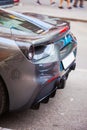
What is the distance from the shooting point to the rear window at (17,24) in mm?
4484

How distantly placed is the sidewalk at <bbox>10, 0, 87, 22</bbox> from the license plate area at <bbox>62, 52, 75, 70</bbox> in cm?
858

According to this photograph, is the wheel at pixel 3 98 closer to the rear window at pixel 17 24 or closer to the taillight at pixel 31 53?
the taillight at pixel 31 53

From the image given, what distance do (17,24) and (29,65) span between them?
88cm

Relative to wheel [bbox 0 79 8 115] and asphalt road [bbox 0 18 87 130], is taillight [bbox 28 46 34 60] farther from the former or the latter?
asphalt road [bbox 0 18 87 130]

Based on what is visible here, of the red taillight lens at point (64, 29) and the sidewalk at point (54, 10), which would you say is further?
the sidewalk at point (54, 10)

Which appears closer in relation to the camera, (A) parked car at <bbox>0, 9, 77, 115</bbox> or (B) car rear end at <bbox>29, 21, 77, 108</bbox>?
(A) parked car at <bbox>0, 9, 77, 115</bbox>

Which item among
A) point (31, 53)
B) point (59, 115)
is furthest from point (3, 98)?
point (59, 115)

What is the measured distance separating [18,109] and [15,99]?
7.0 inches

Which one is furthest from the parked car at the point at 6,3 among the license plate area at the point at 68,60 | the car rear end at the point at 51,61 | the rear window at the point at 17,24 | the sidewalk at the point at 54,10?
the car rear end at the point at 51,61

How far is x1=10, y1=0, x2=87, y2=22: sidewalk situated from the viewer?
13.6 metres

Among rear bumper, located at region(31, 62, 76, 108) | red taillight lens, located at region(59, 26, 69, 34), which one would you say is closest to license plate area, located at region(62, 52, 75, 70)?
rear bumper, located at region(31, 62, 76, 108)

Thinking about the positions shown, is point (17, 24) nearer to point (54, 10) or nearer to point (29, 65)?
point (29, 65)

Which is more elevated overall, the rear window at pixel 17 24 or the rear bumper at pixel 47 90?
the rear window at pixel 17 24

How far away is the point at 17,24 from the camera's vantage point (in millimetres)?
4668
